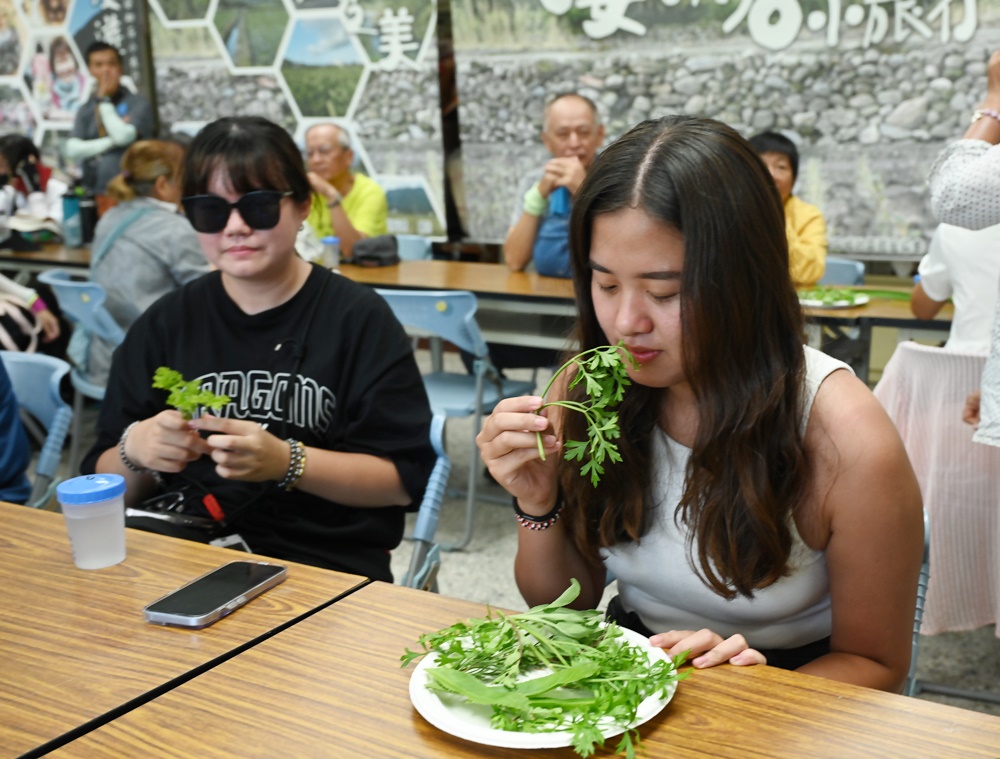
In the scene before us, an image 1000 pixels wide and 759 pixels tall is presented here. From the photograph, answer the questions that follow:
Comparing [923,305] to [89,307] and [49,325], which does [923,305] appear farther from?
[49,325]

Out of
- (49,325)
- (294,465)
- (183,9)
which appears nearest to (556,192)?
(49,325)

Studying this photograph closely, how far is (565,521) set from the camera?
1.50 metres

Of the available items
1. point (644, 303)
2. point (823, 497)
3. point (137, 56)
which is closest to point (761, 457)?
point (823, 497)

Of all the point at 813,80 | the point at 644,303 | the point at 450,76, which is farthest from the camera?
the point at 450,76

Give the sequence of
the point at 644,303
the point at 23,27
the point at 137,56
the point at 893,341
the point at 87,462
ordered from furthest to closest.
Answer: the point at 23,27, the point at 137,56, the point at 893,341, the point at 87,462, the point at 644,303

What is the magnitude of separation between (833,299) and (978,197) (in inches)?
56.3

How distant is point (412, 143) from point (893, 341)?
3.88m

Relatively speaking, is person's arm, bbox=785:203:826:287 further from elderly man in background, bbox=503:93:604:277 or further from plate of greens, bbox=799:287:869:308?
elderly man in background, bbox=503:93:604:277

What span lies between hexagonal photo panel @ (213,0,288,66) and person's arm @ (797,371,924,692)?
6270 millimetres

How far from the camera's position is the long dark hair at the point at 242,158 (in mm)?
2051

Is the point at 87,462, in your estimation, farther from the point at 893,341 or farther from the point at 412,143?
the point at 412,143

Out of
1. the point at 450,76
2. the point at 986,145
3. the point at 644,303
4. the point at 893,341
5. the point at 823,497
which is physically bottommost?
Result: the point at 893,341

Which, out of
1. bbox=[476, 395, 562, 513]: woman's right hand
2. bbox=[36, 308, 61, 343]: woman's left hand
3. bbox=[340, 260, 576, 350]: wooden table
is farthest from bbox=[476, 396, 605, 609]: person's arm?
bbox=[36, 308, 61, 343]: woman's left hand

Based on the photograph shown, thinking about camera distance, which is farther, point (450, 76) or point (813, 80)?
point (450, 76)
